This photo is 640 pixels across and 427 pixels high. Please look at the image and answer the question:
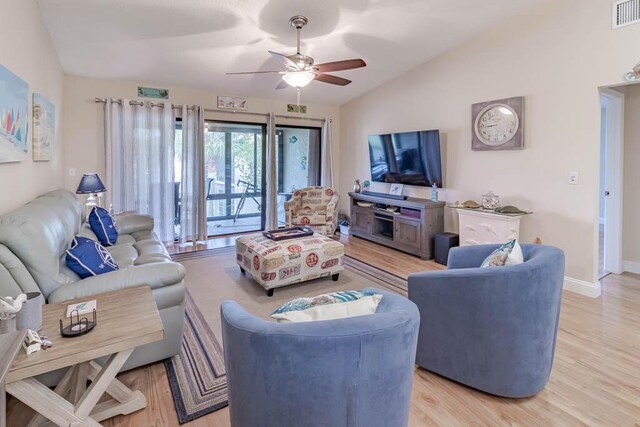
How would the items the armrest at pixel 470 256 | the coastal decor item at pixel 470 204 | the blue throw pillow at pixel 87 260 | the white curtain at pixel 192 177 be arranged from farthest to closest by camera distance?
the white curtain at pixel 192 177, the coastal decor item at pixel 470 204, the armrest at pixel 470 256, the blue throw pillow at pixel 87 260

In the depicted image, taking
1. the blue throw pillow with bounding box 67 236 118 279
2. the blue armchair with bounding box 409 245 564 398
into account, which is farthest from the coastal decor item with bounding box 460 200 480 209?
the blue throw pillow with bounding box 67 236 118 279

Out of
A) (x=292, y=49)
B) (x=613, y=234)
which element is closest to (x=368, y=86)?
(x=292, y=49)

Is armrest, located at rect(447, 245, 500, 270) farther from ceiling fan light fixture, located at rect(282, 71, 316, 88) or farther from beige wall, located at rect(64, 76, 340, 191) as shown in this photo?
beige wall, located at rect(64, 76, 340, 191)

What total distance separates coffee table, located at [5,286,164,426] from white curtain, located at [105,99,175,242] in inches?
138

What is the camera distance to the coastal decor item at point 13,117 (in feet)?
7.17

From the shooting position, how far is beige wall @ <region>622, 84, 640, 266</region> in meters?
3.83

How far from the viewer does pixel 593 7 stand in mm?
3242

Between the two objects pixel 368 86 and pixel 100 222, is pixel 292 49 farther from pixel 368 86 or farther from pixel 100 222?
pixel 100 222

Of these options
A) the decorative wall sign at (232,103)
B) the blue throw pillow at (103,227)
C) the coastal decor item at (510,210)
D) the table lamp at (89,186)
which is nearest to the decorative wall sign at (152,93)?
the decorative wall sign at (232,103)

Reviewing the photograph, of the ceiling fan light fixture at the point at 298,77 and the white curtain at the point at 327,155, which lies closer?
the ceiling fan light fixture at the point at 298,77

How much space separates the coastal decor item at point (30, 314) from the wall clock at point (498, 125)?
435 cm

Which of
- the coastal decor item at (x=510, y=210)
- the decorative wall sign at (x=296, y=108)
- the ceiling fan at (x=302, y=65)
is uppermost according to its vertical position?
the decorative wall sign at (x=296, y=108)

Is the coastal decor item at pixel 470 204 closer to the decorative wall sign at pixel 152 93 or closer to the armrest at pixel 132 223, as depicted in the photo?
the armrest at pixel 132 223

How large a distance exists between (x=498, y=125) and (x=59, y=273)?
14.4ft
